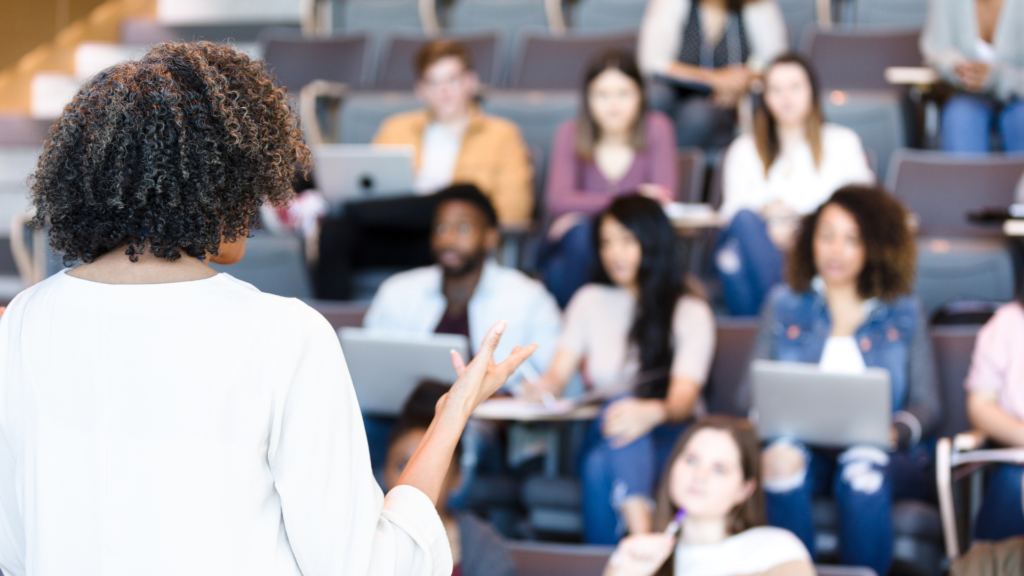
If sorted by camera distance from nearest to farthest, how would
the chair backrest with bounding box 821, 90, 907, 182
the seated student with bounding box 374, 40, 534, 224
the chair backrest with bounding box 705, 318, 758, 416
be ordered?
the chair backrest with bounding box 705, 318, 758, 416, the seated student with bounding box 374, 40, 534, 224, the chair backrest with bounding box 821, 90, 907, 182

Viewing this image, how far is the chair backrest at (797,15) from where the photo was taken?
3.91 m

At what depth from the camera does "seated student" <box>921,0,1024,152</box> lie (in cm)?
298

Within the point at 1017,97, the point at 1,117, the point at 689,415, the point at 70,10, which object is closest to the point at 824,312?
the point at 689,415

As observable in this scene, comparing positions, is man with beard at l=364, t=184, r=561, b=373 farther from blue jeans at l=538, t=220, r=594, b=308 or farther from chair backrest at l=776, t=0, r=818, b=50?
chair backrest at l=776, t=0, r=818, b=50

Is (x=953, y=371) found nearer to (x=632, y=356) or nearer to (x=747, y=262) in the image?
(x=747, y=262)

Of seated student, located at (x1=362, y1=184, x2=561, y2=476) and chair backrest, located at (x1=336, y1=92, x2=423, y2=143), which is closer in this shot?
seated student, located at (x1=362, y1=184, x2=561, y2=476)

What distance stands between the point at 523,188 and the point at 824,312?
105cm

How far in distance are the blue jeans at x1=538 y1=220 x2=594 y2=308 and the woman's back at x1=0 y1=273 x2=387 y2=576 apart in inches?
72.6

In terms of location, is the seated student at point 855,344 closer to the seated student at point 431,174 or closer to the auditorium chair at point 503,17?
the seated student at point 431,174

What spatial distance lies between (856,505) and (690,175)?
1353 mm

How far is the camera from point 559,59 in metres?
3.77

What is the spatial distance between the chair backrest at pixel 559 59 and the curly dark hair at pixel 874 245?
1576 mm

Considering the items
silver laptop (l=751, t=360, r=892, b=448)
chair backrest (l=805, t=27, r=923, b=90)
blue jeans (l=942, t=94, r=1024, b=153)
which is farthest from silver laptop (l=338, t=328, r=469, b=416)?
chair backrest (l=805, t=27, r=923, b=90)

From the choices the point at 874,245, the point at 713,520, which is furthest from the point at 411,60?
the point at 713,520
